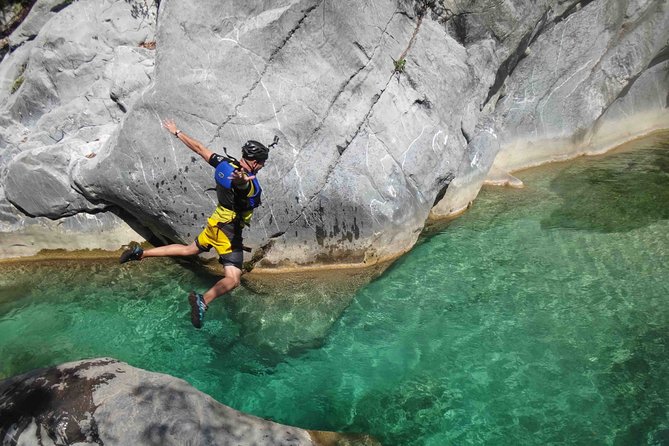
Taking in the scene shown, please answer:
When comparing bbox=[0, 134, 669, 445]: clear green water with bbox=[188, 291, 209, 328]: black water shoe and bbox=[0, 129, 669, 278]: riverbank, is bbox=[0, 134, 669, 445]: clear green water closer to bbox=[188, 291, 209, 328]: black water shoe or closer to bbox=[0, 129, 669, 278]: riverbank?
bbox=[0, 129, 669, 278]: riverbank

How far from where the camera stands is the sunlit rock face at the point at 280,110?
8273 mm

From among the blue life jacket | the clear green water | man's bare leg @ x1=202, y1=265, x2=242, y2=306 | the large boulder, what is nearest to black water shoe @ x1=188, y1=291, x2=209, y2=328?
man's bare leg @ x1=202, y1=265, x2=242, y2=306

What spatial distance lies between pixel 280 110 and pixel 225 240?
275 cm

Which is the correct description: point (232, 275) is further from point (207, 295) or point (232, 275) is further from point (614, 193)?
point (614, 193)

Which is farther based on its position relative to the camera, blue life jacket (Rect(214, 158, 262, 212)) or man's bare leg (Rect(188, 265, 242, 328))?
blue life jacket (Rect(214, 158, 262, 212))

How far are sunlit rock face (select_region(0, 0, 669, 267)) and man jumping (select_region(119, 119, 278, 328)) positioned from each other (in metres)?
1.73

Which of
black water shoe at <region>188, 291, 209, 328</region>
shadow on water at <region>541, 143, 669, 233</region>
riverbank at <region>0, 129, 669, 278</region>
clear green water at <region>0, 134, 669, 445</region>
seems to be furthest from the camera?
shadow on water at <region>541, 143, 669, 233</region>

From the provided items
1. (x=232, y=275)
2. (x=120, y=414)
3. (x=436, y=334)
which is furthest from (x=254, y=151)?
(x=436, y=334)

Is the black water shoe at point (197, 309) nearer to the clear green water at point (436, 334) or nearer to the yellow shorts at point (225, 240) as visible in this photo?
the yellow shorts at point (225, 240)

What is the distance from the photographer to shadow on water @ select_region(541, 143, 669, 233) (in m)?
9.66

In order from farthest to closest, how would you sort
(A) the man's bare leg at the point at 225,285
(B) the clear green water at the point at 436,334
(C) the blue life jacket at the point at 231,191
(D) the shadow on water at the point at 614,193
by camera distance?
(D) the shadow on water at the point at 614,193
(A) the man's bare leg at the point at 225,285
(C) the blue life jacket at the point at 231,191
(B) the clear green water at the point at 436,334

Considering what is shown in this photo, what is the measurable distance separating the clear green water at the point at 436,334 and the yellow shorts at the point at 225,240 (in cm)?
131

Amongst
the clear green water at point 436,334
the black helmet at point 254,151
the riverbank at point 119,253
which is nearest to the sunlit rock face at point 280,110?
the riverbank at point 119,253

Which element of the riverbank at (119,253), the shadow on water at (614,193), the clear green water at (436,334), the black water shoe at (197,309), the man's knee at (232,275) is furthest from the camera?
the shadow on water at (614,193)
